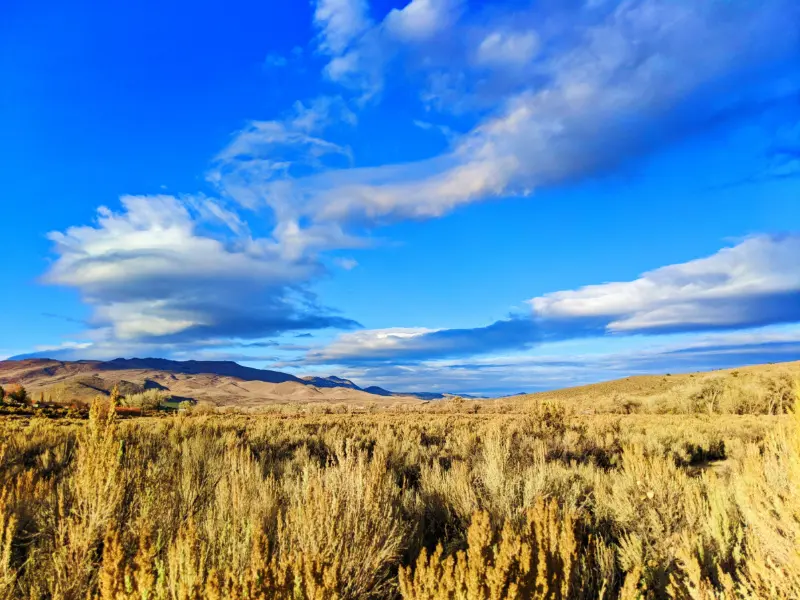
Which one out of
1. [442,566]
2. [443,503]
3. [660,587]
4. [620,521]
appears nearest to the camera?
[442,566]

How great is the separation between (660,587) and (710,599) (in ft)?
4.26

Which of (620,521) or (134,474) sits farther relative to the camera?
(620,521)

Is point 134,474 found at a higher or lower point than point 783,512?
higher

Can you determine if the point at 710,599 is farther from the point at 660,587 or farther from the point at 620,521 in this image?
the point at 620,521

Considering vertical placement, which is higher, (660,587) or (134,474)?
(134,474)

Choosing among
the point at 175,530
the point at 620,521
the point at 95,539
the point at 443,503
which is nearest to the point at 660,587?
the point at 620,521

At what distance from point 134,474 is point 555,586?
442 centimetres

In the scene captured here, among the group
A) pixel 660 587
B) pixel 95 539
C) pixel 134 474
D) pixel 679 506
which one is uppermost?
pixel 134 474

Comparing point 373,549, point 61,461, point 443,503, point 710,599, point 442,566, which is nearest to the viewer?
point 442,566

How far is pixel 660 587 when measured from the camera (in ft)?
15.1

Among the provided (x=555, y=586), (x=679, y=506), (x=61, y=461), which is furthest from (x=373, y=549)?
(x=61, y=461)

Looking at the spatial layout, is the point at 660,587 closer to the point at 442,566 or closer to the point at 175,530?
the point at 442,566

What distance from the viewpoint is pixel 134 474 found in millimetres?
5160

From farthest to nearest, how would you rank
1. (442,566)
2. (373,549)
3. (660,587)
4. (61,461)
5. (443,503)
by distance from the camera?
1. (61,461)
2. (443,503)
3. (660,587)
4. (373,549)
5. (442,566)
